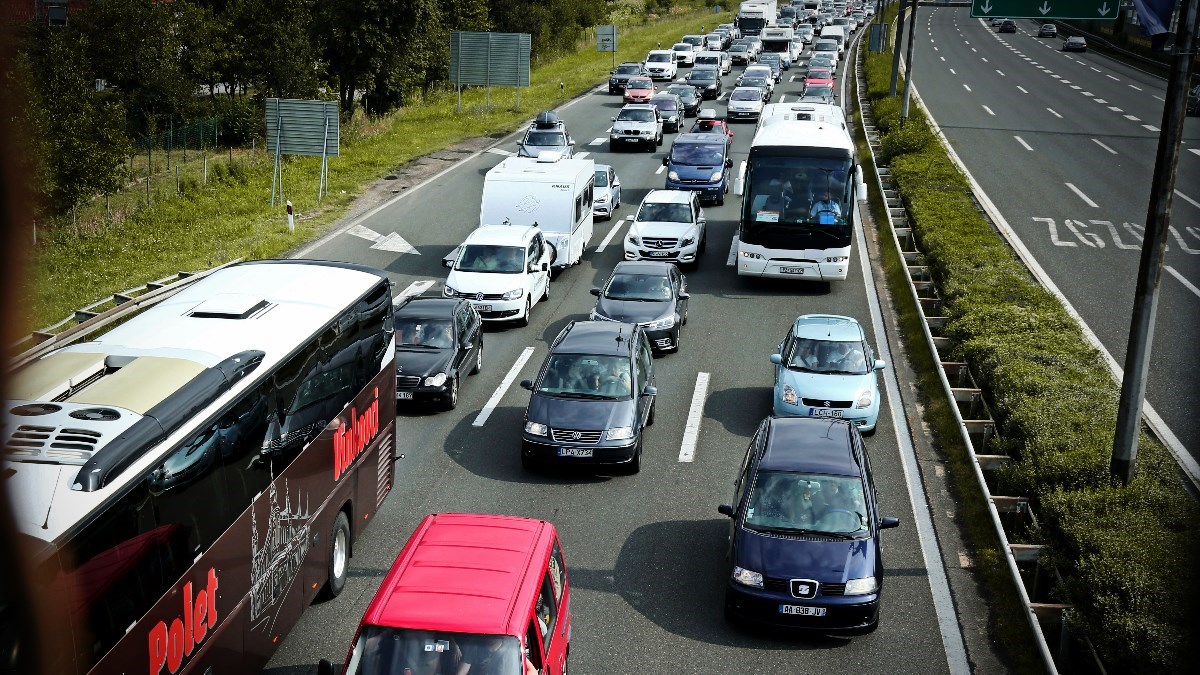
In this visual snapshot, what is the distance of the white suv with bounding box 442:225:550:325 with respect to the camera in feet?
82.6

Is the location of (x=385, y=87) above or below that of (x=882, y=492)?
above

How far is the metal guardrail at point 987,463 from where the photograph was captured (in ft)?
41.2

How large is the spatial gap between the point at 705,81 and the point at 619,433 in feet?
159

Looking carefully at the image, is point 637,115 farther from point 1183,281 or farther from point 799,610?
point 799,610

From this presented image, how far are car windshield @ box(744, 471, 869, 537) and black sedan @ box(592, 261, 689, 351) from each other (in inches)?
378

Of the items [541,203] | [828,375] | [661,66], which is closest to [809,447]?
[828,375]

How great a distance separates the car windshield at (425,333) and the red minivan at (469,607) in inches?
379

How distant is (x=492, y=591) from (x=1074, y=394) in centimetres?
1124

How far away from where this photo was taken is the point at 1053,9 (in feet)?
59.7

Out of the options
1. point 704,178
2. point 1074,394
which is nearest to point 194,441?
point 1074,394

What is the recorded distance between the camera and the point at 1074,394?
57.2 ft

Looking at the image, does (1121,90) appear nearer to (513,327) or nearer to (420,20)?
(420,20)

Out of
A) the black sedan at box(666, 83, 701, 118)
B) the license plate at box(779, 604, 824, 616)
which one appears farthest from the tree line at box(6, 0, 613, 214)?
the license plate at box(779, 604, 824, 616)

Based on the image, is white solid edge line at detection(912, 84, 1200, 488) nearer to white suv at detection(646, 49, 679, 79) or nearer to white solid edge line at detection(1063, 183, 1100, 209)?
white solid edge line at detection(1063, 183, 1100, 209)
